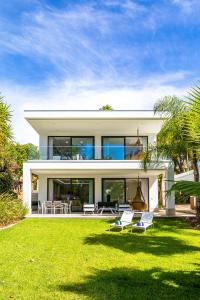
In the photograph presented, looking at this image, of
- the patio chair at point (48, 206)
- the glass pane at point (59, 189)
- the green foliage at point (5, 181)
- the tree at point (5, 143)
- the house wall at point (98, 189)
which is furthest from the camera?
the glass pane at point (59, 189)

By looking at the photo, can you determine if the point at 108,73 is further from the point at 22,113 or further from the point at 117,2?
the point at 117,2

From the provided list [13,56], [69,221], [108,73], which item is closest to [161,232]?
[69,221]

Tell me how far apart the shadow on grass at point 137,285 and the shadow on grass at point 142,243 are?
265 cm

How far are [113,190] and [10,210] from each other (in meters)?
9.30

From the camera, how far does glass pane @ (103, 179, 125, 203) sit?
86.1ft

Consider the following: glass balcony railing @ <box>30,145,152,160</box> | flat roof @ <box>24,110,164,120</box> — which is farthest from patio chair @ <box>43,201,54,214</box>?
flat roof @ <box>24,110,164,120</box>

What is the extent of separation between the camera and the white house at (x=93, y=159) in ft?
72.7

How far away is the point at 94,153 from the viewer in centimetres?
2361

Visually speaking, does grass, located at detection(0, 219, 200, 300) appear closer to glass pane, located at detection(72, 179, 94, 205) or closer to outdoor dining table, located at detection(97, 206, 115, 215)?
outdoor dining table, located at detection(97, 206, 115, 215)

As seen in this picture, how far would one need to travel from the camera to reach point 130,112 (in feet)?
75.2

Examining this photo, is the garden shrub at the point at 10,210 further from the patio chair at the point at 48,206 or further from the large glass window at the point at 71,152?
the large glass window at the point at 71,152

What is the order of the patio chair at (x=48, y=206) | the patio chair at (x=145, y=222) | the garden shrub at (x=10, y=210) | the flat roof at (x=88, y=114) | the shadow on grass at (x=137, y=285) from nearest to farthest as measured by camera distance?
1. the shadow on grass at (x=137, y=285)
2. the patio chair at (x=145, y=222)
3. the garden shrub at (x=10, y=210)
4. the flat roof at (x=88, y=114)
5. the patio chair at (x=48, y=206)

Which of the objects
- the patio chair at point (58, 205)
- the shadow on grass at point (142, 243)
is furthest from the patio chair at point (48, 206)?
the shadow on grass at point (142, 243)

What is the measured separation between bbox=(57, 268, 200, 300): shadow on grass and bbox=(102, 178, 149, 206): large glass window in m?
17.7
